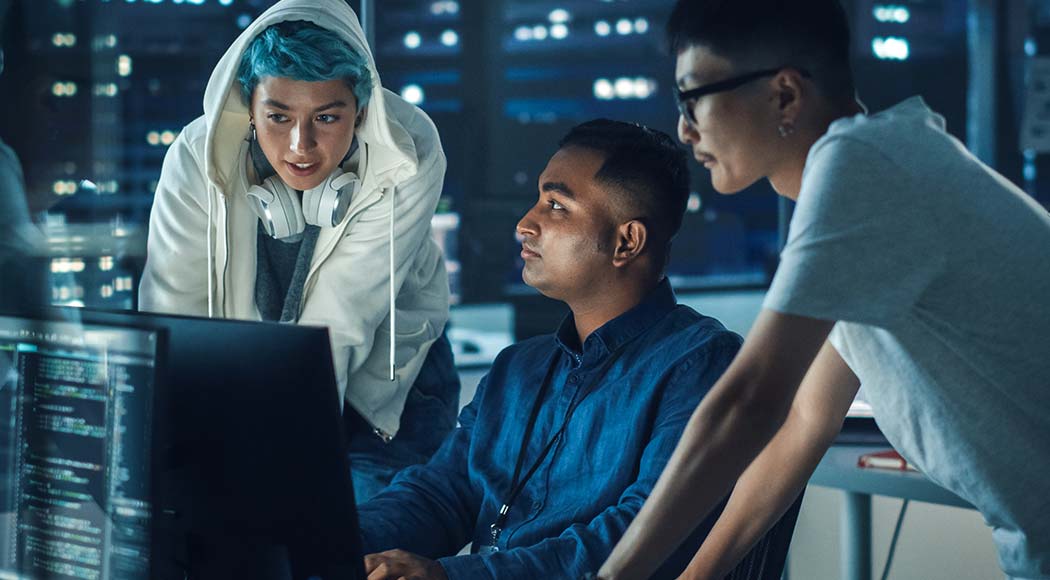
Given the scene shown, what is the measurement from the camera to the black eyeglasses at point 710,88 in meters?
1.18

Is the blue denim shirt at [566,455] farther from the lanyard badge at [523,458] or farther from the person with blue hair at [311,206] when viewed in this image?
the person with blue hair at [311,206]

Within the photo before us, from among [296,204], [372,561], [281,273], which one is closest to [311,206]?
[296,204]

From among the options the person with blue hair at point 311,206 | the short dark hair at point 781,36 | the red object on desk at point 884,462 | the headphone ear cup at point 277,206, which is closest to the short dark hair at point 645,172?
the person with blue hair at point 311,206

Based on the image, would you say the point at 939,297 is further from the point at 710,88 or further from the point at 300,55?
the point at 300,55

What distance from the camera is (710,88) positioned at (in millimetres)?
1195

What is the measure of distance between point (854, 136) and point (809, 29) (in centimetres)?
20

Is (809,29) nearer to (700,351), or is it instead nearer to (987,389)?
(987,389)

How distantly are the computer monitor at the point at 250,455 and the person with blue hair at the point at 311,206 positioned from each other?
67 centimetres

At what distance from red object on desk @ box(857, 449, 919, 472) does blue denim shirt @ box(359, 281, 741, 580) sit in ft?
2.18

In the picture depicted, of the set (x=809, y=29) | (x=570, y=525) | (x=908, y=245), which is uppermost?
(x=809, y=29)

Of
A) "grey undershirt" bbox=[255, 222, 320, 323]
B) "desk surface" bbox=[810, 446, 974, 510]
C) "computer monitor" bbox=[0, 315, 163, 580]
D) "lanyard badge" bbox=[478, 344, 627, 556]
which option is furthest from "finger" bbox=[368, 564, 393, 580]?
"desk surface" bbox=[810, 446, 974, 510]

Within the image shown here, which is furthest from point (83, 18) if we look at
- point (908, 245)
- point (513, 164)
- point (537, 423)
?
point (513, 164)

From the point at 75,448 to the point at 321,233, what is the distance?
2.82 ft

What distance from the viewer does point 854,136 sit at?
1043 millimetres
